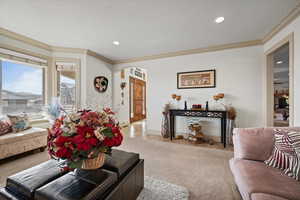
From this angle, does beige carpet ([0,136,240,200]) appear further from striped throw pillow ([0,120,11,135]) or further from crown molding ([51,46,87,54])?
crown molding ([51,46,87,54])

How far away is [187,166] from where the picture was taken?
2115mm

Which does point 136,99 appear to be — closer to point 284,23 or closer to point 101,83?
point 101,83

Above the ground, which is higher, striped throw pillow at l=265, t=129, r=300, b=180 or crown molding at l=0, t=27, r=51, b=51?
crown molding at l=0, t=27, r=51, b=51

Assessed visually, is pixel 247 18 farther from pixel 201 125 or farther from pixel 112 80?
pixel 112 80

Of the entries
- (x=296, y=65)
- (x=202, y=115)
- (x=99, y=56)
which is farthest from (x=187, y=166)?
(x=99, y=56)

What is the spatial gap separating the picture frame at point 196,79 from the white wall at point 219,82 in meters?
0.10

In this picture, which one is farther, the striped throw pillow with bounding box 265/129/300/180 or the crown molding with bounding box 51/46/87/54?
the crown molding with bounding box 51/46/87/54

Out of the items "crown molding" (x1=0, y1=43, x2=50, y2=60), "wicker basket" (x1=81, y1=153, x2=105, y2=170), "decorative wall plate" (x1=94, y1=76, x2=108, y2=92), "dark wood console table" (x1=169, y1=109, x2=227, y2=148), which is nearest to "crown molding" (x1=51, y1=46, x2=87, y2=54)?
"crown molding" (x1=0, y1=43, x2=50, y2=60)

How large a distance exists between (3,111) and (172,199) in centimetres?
377

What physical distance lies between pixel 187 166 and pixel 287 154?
1291 millimetres

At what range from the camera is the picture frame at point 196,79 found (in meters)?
3.40

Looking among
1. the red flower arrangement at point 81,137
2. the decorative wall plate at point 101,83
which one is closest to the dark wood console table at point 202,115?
the decorative wall plate at point 101,83

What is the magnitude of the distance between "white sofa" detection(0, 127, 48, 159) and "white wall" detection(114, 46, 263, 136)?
9.03 feet

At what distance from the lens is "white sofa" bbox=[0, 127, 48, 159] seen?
2.17 m
